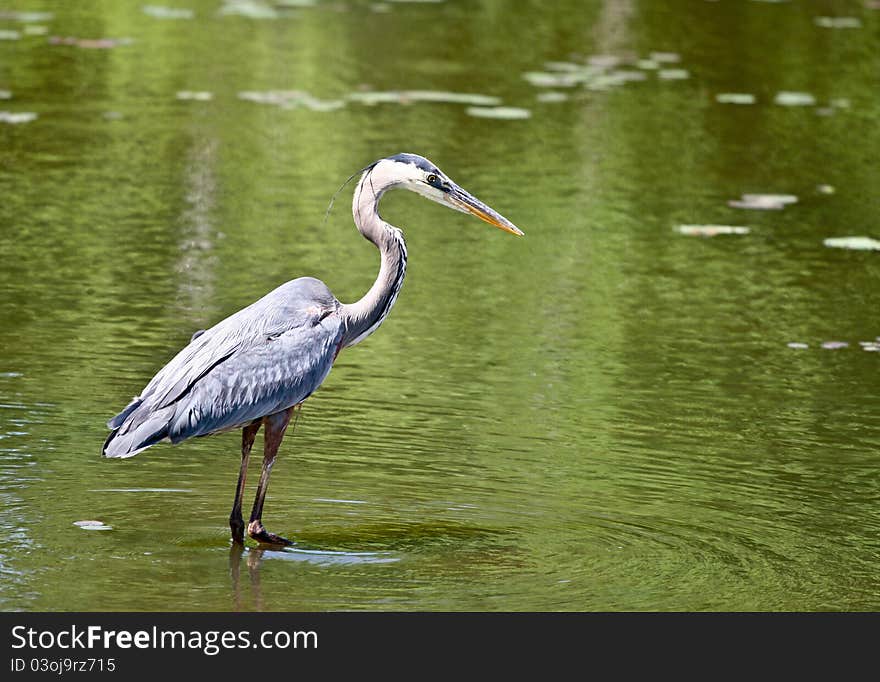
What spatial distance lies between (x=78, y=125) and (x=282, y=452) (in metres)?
7.75

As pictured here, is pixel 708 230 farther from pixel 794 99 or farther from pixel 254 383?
pixel 254 383

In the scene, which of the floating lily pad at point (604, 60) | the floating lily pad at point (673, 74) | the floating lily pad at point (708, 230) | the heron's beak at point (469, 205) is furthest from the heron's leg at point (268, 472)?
the floating lily pad at point (604, 60)

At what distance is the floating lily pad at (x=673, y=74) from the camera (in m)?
19.3

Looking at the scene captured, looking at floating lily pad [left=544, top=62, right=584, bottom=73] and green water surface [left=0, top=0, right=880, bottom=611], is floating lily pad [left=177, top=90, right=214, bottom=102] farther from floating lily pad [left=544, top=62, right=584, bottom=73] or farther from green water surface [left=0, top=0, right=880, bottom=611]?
floating lily pad [left=544, top=62, right=584, bottom=73]

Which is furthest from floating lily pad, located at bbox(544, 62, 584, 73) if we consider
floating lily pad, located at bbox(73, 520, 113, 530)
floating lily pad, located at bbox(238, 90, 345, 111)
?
floating lily pad, located at bbox(73, 520, 113, 530)

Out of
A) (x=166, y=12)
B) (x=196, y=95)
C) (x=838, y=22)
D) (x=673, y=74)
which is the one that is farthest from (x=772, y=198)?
(x=838, y=22)

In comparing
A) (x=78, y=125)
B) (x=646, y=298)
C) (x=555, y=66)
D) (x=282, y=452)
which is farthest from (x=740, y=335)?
(x=555, y=66)

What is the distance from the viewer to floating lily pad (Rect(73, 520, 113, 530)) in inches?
283

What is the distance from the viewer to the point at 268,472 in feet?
23.8

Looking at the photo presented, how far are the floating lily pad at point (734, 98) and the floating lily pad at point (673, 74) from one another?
3.15 feet

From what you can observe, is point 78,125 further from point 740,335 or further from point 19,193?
point 740,335

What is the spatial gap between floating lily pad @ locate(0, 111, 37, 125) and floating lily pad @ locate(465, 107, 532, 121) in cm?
373

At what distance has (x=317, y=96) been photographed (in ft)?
56.5

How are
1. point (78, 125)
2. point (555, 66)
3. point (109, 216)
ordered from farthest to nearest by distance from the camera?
point (555, 66), point (78, 125), point (109, 216)
